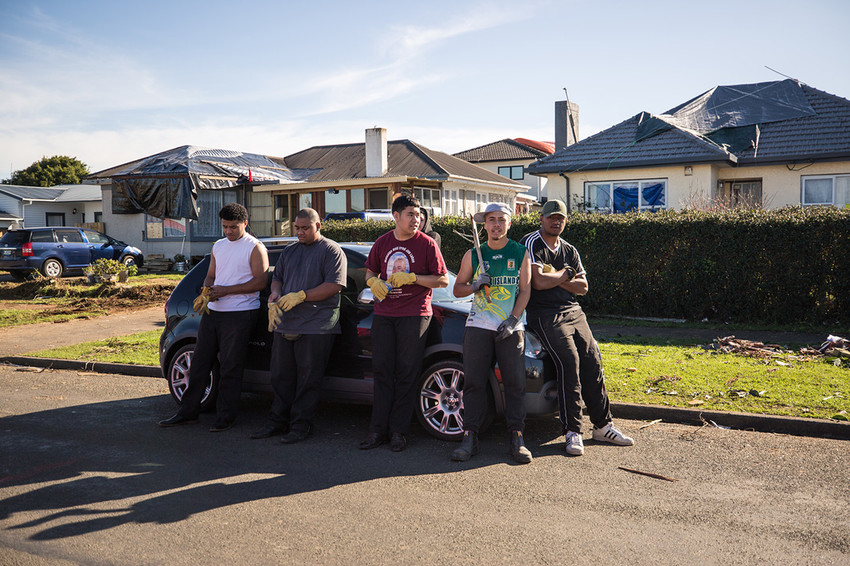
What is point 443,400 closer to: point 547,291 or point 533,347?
point 533,347

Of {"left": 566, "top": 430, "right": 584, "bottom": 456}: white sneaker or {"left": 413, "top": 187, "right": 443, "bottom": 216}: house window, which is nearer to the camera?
{"left": 566, "top": 430, "right": 584, "bottom": 456}: white sneaker

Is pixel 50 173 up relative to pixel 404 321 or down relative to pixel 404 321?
up

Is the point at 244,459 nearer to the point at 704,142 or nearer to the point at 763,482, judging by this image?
the point at 763,482

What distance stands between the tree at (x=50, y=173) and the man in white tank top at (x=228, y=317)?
69.5 meters

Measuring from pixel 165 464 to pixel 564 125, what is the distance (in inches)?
964

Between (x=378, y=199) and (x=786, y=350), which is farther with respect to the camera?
(x=378, y=199)

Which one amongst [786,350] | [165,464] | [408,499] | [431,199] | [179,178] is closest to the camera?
[408,499]

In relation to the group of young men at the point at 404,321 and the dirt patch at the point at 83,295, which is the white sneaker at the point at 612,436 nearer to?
the group of young men at the point at 404,321

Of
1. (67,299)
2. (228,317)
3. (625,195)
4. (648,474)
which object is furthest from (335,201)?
(648,474)

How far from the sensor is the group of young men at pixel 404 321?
5633 mm

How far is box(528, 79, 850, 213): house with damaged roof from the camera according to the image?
18922 millimetres

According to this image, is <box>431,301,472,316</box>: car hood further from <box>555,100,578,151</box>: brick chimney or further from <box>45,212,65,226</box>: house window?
<box>45,212,65,226</box>: house window

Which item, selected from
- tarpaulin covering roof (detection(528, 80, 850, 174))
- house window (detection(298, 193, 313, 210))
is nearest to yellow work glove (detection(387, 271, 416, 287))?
tarpaulin covering roof (detection(528, 80, 850, 174))

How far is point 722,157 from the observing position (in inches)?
737
